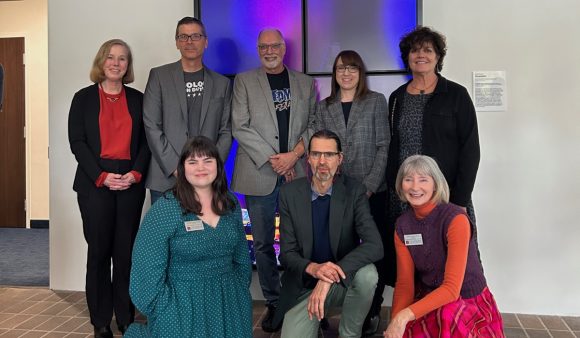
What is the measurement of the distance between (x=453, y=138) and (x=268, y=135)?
104 cm

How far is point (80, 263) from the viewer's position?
3.88 meters

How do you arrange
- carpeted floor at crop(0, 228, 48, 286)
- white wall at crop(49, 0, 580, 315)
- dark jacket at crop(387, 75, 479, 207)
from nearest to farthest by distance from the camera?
dark jacket at crop(387, 75, 479, 207)
white wall at crop(49, 0, 580, 315)
carpeted floor at crop(0, 228, 48, 286)

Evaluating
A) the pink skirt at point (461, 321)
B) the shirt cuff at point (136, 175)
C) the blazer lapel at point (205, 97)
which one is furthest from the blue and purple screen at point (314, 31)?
the pink skirt at point (461, 321)

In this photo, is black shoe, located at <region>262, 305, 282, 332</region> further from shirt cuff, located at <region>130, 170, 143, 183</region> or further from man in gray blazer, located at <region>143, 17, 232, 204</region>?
shirt cuff, located at <region>130, 170, 143, 183</region>

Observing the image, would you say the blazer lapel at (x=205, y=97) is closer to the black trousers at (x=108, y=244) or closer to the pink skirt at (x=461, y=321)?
the black trousers at (x=108, y=244)

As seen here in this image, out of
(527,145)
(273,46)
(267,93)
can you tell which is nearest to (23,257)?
(267,93)

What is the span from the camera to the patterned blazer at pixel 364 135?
291cm

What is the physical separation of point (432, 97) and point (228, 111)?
3.93 ft

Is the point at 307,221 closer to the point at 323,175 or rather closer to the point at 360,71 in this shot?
the point at 323,175

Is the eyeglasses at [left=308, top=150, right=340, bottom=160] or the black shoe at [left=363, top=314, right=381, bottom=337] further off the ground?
the eyeglasses at [left=308, top=150, right=340, bottom=160]

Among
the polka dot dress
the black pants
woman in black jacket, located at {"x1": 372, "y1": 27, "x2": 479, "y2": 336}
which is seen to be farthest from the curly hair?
the polka dot dress

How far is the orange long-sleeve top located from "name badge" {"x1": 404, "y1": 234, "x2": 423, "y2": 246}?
8 centimetres

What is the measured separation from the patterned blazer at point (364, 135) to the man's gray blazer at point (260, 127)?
0.22 metres

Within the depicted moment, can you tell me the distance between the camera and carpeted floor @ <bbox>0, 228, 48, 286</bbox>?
4.24m
